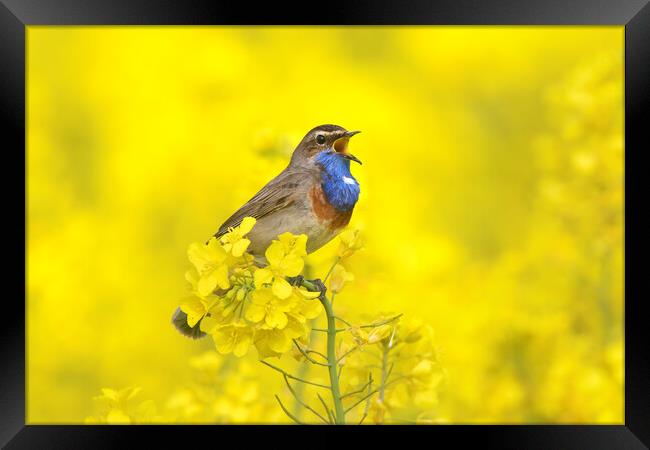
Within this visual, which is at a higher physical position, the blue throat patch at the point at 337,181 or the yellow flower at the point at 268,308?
the blue throat patch at the point at 337,181

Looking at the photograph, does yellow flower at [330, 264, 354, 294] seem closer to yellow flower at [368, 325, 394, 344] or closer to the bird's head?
yellow flower at [368, 325, 394, 344]

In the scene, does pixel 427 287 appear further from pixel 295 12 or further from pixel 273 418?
pixel 295 12

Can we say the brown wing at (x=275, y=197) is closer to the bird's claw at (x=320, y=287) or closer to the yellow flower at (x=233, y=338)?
the bird's claw at (x=320, y=287)

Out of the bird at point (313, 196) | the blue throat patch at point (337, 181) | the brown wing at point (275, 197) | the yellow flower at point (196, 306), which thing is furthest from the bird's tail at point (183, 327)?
the blue throat patch at point (337, 181)

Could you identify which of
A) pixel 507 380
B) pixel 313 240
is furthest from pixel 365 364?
pixel 507 380

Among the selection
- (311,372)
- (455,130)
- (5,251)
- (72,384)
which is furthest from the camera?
(455,130)

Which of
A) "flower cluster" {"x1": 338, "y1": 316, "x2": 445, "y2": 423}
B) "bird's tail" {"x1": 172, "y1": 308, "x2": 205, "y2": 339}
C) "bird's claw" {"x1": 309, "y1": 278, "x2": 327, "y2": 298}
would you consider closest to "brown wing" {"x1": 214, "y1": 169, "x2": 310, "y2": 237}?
"bird's tail" {"x1": 172, "y1": 308, "x2": 205, "y2": 339}
